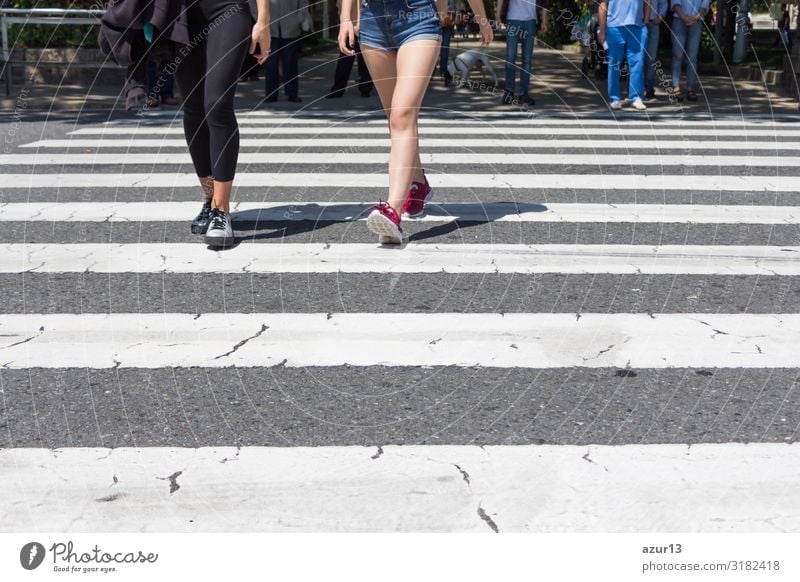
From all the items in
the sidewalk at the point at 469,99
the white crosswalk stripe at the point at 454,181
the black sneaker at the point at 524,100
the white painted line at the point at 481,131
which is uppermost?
the white crosswalk stripe at the point at 454,181

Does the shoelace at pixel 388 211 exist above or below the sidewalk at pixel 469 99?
above

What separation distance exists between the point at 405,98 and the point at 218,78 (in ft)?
3.00

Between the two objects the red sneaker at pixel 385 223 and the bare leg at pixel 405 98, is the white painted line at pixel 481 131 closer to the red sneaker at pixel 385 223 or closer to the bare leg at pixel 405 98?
the bare leg at pixel 405 98

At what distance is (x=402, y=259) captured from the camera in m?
5.54

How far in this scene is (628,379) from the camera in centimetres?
385

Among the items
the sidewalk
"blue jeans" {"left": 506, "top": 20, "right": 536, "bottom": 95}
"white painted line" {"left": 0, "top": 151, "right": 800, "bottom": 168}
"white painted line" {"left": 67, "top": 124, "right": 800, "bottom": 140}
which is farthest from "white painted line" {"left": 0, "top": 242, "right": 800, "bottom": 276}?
"blue jeans" {"left": 506, "top": 20, "right": 536, "bottom": 95}

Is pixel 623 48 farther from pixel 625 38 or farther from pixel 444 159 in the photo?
pixel 444 159

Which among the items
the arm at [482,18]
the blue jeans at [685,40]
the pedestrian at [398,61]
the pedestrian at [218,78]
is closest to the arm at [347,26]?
the pedestrian at [398,61]

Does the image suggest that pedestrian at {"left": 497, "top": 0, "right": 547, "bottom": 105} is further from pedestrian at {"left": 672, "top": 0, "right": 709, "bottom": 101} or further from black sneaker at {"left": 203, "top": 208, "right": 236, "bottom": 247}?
black sneaker at {"left": 203, "top": 208, "right": 236, "bottom": 247}

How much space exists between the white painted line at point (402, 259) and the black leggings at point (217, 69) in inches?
20.2

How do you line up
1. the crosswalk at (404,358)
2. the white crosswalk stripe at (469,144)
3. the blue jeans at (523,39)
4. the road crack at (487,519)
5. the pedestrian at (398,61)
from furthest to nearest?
the blue jeans at (523,39)
the white crosswalk stripe at (469,144)
the pedestrian at (398,61)
the crosswalk at (404,358)
the road crack at (487,519)

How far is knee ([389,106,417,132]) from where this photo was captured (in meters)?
5.73

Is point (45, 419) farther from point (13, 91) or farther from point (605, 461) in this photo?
point (13, 91)

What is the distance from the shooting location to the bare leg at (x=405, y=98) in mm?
5672
